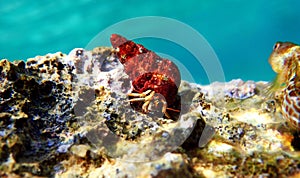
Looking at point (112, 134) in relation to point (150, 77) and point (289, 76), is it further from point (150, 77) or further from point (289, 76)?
point (289, 76)

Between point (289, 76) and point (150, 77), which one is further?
point (150, 77)

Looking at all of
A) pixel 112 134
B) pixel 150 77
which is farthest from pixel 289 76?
pixel 112 134

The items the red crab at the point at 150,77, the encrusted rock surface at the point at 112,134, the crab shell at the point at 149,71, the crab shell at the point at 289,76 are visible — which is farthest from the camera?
the crab shell at the point at 149,71

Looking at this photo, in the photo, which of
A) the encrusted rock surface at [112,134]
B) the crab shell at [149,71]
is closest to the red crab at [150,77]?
the crab shell at [149,71]

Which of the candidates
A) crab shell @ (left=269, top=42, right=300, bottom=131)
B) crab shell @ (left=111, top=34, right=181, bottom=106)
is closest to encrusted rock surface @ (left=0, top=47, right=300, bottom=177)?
crab shell @ (left=269, top=42, right=300, bottom=131)

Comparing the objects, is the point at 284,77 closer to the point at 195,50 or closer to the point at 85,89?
the point at 195,50

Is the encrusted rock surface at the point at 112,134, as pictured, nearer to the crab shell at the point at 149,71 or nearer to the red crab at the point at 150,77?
the red crab at the point at 150,77
